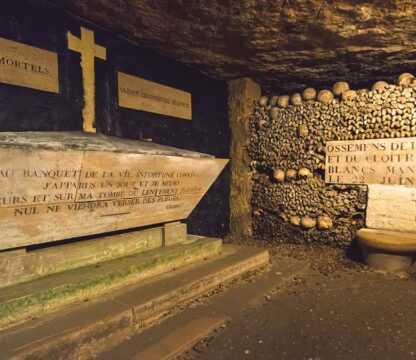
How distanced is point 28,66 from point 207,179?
7.25 feet

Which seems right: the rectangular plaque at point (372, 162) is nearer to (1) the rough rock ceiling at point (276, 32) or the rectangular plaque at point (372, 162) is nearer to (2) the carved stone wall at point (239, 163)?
(1) the rough rock ceiling at point (276, 32)

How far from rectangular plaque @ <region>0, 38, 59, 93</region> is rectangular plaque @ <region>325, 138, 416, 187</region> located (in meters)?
4.03

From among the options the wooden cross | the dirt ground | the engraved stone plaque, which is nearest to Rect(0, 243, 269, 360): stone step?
the dirt ground

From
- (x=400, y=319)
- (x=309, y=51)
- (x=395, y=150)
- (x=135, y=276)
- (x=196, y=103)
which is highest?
(x=309, y=51)

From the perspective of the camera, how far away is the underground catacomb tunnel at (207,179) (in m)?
2.38

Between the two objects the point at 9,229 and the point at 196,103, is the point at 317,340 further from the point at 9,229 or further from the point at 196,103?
the point at 196,103

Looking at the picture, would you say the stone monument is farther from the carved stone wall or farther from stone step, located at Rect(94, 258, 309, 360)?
the carved stone wall

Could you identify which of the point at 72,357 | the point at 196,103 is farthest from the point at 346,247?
the point at 72,357

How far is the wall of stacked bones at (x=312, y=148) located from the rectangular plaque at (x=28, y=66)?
11.7 ft

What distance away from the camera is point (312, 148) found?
5230 mm

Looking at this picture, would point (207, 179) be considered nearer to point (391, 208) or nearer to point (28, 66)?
point (28, 66)

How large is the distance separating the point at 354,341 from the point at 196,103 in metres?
3.87

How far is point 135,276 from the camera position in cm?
305

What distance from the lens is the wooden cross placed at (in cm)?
345
